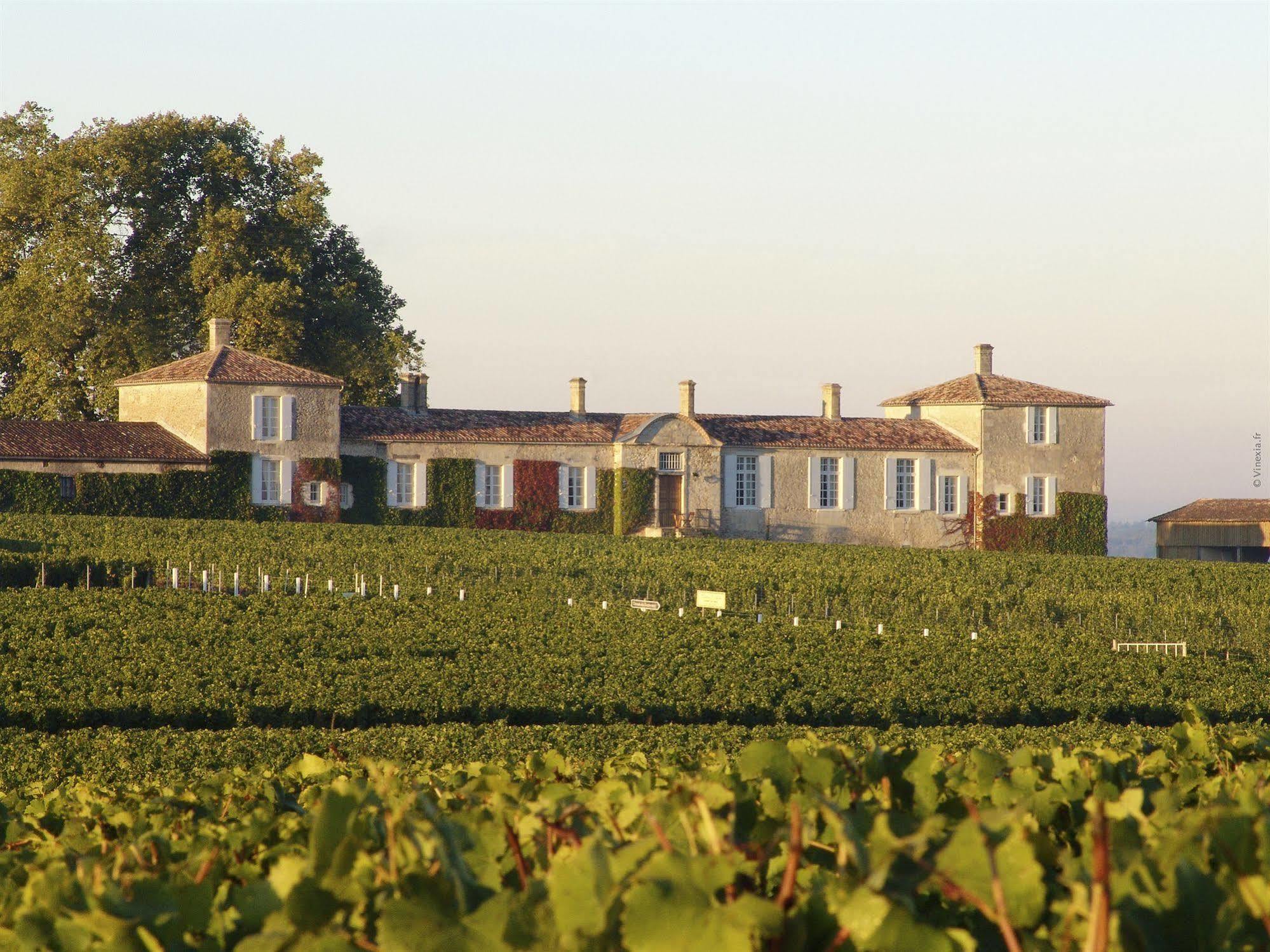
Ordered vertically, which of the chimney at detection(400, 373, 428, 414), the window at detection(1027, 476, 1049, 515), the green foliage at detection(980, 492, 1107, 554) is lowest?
the green foliage at detection(980, 492, 1107, 554)

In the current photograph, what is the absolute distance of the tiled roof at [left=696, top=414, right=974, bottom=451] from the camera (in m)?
44.1

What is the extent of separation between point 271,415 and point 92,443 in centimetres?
460

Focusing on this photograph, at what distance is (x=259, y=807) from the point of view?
3.93 meters

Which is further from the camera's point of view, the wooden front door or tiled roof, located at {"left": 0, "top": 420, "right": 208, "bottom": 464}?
the wooden front door

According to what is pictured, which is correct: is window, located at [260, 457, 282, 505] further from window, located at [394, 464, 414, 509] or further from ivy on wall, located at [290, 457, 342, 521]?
window, located at [394, 464, 414, 509]

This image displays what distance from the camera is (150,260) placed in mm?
42781

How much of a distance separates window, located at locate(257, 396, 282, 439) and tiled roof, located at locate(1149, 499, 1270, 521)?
3189cm

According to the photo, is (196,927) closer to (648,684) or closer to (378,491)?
(648,684)

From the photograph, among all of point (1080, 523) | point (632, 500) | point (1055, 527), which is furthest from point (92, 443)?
point (1080, 523)

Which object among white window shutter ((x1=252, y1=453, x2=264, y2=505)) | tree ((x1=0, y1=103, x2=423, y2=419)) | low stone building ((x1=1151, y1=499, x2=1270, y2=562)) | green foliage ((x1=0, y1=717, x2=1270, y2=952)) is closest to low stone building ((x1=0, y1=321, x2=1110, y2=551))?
white window shutter ((x1=252, y1=453, x2=264, y2=505))

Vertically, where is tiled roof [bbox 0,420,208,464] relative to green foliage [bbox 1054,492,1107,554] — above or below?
above

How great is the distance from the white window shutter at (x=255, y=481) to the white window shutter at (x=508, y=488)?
7033 mm

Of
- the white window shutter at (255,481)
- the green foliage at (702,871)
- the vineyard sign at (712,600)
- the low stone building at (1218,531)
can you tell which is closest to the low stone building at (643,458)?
the white window shutter at (255,481)

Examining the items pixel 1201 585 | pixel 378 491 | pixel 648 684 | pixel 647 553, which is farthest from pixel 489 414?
pixel 648 684
